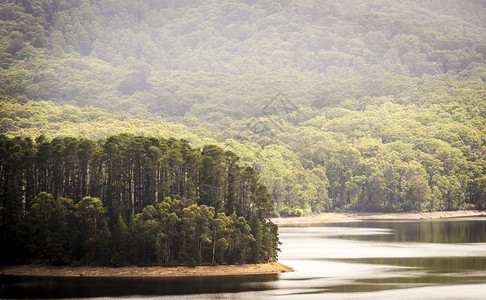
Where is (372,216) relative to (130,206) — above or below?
below

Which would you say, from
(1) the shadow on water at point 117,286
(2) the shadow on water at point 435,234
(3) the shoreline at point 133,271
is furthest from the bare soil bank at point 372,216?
(1) the shadow on water at point 117,286

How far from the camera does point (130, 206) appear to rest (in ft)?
205

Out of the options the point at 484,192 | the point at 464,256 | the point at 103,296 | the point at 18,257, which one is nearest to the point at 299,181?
the point at 484,192

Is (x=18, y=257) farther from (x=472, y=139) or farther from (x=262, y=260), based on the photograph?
(x=472, y=139)

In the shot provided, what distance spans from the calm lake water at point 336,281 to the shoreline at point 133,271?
77.8 inches

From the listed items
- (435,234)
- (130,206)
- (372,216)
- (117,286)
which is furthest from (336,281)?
(372,216)

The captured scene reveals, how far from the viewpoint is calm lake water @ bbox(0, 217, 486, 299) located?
1860 inches

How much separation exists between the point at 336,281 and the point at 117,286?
56.9 ft

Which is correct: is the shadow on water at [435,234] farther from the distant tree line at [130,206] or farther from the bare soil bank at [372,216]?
the distant tree line at [130,206]

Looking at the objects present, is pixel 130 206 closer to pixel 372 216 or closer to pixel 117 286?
pixel 117 286

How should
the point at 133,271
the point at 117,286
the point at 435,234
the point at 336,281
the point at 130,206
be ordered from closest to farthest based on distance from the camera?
1. the point at 117,286
2. the point at 336,281
3. the point at 133,271
4. the point at 130,206
5. the point at 435,234

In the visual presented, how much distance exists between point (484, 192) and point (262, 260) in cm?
9584

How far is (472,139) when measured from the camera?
171250 millimetres

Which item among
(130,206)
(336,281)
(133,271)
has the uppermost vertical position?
(130,206)
